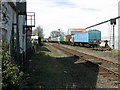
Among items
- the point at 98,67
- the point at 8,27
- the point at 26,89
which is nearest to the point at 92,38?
the point at 98,67

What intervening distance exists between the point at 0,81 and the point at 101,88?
3457mm

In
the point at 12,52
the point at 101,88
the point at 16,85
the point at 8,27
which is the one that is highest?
the point at 8,27

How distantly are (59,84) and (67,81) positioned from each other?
1.76 feet

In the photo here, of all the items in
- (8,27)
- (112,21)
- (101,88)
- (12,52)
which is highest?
(112,21)

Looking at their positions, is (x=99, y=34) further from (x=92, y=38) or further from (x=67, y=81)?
(x=67, y=81)

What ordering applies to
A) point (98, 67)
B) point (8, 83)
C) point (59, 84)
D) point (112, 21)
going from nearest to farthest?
point (8, 83)
point (59, 84)
point (98, 67)
point (112, 21)

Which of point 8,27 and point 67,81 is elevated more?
point 8,27

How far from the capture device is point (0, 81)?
3.92m

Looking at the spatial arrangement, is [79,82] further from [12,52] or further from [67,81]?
[12,52]

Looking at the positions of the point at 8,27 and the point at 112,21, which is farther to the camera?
the point at 112,21

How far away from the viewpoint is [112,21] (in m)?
15.2

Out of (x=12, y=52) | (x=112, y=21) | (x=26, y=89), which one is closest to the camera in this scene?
(x=26, y=89)

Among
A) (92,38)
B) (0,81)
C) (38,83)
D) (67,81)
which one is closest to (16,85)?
(0,81)

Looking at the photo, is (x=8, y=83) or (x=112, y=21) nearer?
(x=8, y=83)
